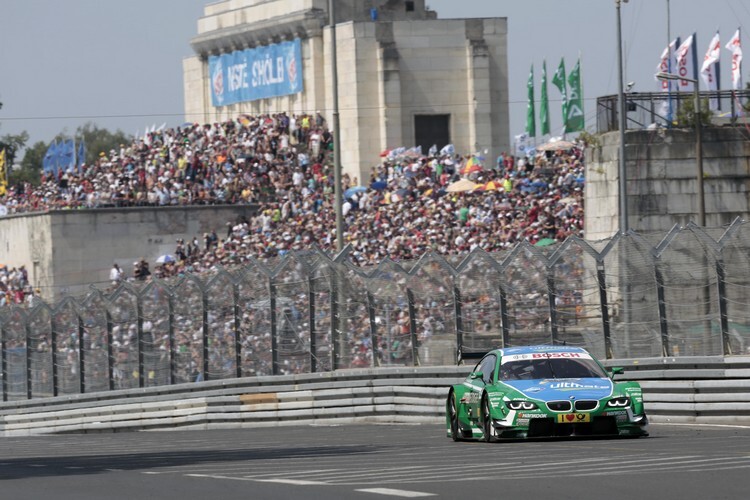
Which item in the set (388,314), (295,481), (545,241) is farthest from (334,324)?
(295,481)

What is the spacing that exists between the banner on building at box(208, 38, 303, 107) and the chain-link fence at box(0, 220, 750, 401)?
32.5 m

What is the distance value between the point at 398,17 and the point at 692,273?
158 feet

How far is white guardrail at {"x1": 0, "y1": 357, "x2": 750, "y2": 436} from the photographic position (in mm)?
23016

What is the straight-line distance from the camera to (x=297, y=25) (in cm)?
6794

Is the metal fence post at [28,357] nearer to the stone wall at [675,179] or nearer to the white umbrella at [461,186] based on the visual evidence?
the stone wall at [675,179]

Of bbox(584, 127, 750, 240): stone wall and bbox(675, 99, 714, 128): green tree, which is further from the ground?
bbox(675, 99, 714, 128): green tree

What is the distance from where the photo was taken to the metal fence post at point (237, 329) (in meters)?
30.8

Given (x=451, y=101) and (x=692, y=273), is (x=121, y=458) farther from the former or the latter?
(x=451, y=101)

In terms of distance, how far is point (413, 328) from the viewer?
91.4 ft

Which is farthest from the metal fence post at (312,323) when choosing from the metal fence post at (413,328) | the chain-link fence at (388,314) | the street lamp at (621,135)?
the street lamp at (621,135)

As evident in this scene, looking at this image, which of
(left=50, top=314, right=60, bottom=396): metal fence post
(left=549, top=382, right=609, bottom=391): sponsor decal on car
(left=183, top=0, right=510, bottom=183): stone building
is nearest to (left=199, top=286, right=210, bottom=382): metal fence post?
(left=50, top=314, right=60, bottom=396): metal fence post

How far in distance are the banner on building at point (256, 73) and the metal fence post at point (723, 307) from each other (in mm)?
45985

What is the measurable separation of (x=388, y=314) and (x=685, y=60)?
1419 inches

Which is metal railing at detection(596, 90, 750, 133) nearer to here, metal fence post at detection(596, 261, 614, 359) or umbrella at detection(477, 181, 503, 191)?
umbrella at detection(477, 181, 503, 191)
